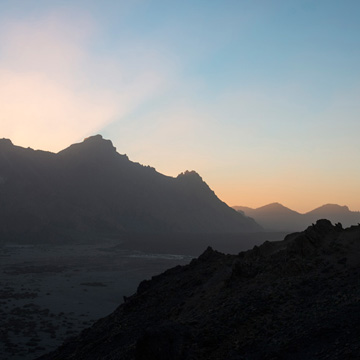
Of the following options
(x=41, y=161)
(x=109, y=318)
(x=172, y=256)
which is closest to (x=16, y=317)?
(x=109, y=318)

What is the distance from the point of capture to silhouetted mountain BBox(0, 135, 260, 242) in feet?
405

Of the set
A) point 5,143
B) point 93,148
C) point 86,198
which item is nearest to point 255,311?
point 86,198

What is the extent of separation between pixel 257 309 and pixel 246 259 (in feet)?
22.2

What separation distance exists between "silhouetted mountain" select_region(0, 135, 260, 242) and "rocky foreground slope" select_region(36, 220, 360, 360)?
101990 millimetres

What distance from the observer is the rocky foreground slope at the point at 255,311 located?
10.1 meters

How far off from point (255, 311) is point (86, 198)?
149736mm

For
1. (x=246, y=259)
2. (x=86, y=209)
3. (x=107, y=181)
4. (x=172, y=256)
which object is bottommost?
(x=172, y=256)

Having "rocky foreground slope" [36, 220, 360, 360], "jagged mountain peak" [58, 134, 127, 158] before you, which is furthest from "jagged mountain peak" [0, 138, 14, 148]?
"rocky foreground slope" [36, 220, 360, 360]

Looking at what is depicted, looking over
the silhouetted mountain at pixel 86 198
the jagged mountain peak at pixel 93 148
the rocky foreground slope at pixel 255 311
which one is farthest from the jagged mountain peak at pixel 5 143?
the rocky foreground slope at pixel 255 311

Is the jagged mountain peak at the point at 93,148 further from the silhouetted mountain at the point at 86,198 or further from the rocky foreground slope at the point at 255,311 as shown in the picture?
the rocky foreground slope at the point at 255,311

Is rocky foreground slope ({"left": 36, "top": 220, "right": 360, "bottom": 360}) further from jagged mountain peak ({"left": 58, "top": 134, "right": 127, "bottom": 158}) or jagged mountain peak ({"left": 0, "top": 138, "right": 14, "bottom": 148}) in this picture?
jagged mountain peak ({"left": 58, "top": 134, "right": 127, "bottom": 158})

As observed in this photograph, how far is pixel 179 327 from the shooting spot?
12047 millimetres

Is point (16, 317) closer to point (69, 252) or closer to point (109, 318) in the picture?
point (109, 318)

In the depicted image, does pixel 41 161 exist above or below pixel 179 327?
above
